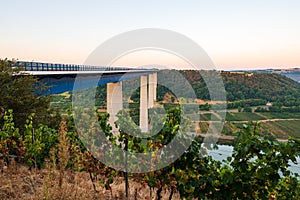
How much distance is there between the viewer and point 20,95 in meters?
8.74

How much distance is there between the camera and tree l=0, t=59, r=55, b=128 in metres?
8.25

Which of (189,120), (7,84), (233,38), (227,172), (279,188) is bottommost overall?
(279,188)

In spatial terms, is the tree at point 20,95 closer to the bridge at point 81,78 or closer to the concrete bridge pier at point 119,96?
the bridge at point 81,78

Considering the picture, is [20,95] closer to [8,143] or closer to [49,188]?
[8,143]

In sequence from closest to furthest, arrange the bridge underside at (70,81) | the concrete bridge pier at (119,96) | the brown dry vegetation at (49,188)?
the brown dry vegetation at (49,188) < the bridge underside at (70,81) < the concrete bridge pier at (119,96)

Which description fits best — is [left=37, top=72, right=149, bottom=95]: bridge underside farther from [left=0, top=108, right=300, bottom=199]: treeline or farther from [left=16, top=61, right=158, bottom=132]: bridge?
[left=0, top=108, right=300, bottom=199]: treeline

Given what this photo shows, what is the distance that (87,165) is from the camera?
3.52 meters

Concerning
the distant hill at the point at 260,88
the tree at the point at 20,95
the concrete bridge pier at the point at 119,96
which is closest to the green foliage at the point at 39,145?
the tree at the point at 20,95

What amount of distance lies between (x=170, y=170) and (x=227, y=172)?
0.73 metres

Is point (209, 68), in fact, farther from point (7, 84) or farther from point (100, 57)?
point (7, 84)

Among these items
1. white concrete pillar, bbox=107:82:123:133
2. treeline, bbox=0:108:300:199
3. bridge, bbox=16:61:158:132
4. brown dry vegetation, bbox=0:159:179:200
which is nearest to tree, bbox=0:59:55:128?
bridge, bbox=16:61:158:132

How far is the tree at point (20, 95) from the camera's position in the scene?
8250 mm

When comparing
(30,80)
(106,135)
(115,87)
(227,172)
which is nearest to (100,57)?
(106,135)

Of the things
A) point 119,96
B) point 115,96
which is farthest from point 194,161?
point 119,96
